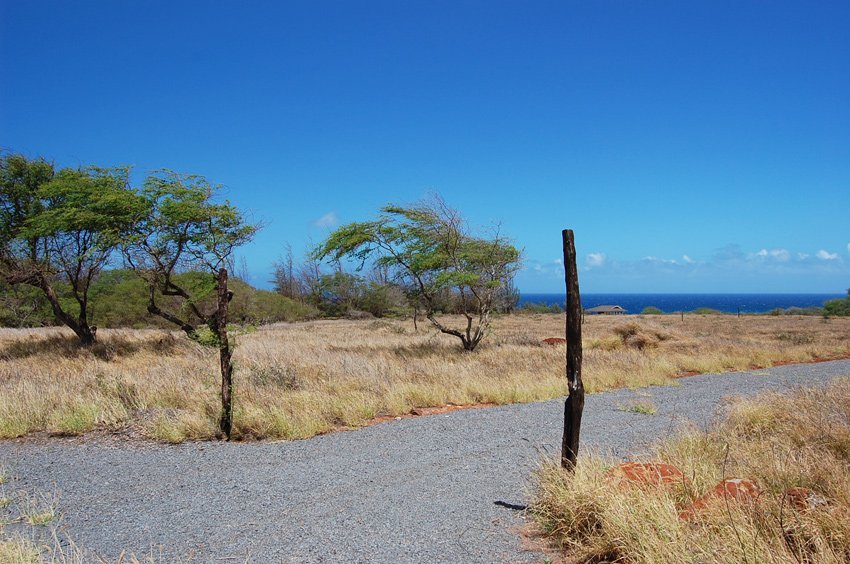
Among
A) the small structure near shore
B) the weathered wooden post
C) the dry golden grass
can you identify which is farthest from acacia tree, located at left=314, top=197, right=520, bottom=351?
the small structure near shore

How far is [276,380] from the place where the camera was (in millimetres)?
11430

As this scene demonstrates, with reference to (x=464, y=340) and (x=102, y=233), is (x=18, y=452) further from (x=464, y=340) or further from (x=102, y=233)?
(x=464, y=340)

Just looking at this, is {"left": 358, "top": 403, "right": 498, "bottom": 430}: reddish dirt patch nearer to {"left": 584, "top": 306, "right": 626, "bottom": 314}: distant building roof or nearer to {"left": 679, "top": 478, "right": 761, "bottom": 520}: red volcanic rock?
{"left": 679, "top": 478, "right": 761, "bottom": 520}: red volcanic rock

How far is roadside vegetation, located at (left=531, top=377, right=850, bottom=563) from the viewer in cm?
354

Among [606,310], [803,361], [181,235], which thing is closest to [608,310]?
[606,310]

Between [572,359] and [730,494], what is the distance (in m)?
1.69

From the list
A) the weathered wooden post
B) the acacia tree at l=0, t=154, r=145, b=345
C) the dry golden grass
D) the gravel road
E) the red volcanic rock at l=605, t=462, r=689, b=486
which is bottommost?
the gravel road

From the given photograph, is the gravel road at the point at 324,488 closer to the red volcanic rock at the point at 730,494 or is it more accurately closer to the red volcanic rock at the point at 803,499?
the red volcanic rock at the point at 730,494

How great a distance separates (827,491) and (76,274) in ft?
66.9

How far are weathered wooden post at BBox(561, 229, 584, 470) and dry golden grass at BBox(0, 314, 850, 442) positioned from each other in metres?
4.45

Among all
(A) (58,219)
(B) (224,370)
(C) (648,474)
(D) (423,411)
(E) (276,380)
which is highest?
(A) (58,219)

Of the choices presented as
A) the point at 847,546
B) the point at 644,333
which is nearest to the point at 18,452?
the point at 847,546

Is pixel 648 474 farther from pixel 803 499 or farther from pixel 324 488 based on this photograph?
pixel 324 488

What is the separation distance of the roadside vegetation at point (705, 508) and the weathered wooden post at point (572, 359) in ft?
0.65
